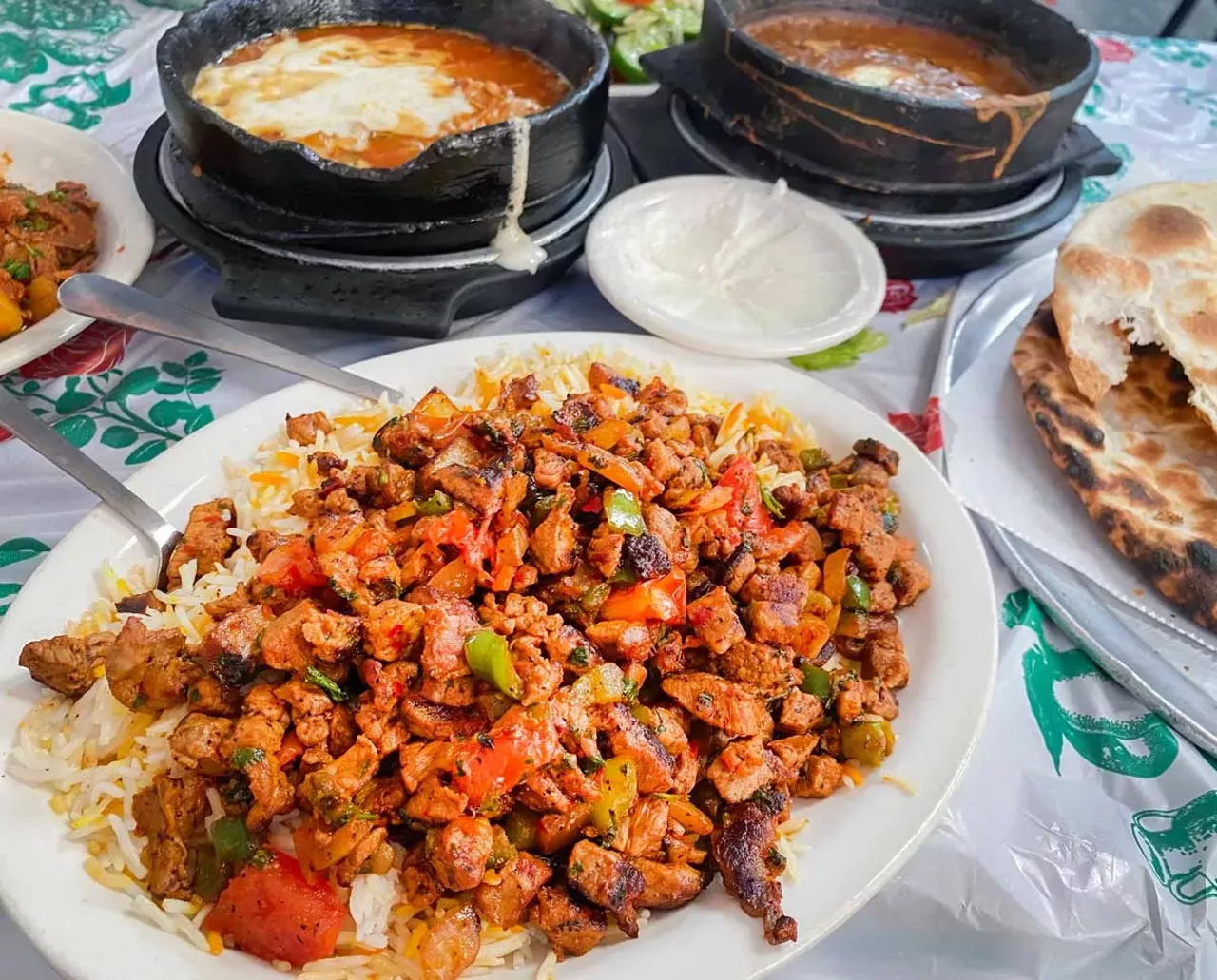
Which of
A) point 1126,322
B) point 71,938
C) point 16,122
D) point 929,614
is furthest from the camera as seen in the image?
point 16,122

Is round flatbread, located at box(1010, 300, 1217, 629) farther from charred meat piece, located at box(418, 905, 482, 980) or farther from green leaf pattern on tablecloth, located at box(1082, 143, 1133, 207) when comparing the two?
charred meat piece, located at box(418, 905, 482, 980)

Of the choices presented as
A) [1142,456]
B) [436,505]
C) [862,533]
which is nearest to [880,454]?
[862,533]

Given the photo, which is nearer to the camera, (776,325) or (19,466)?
(19,466)

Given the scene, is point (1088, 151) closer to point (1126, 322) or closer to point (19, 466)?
point (1126, 322)

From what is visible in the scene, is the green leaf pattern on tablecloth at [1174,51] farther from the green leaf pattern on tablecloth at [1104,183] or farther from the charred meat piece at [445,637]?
the charred meat piece at [445,637]

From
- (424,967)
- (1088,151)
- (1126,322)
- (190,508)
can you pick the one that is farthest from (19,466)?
(1088,151)

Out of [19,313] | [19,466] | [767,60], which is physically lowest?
[19,466]

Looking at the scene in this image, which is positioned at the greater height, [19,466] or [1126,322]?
[1126,322]
